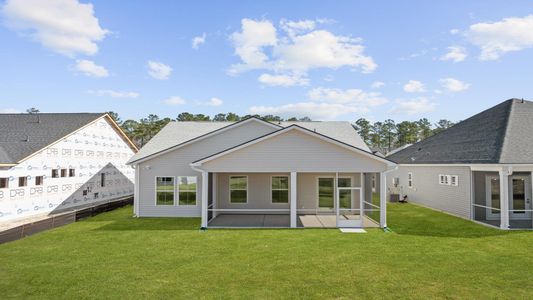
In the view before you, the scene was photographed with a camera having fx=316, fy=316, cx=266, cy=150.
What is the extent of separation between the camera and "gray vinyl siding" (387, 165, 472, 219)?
16.3 meters

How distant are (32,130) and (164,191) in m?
10.8

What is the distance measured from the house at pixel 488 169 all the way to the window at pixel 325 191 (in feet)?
21.3

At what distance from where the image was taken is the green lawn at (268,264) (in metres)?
7.16

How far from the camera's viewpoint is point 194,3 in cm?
1700

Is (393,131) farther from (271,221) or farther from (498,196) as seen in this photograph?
(271,221)

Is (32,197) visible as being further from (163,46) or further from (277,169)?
(277,169)

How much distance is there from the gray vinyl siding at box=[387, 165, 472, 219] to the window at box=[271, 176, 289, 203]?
916cm

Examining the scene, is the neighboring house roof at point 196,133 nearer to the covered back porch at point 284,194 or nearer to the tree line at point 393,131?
the covered back porch at point 284,194

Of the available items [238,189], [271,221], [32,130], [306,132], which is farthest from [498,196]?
[32,130]

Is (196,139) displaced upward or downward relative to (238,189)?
upward

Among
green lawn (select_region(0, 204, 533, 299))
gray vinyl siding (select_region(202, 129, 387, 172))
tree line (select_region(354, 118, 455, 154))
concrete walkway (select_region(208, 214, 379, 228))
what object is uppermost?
tree line (select_region(354, 118, 455, 154))

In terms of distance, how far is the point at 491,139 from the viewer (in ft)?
51.2

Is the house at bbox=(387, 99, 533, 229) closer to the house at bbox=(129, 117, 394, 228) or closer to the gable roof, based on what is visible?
the house at bbox=(129, 117, 394, 228)

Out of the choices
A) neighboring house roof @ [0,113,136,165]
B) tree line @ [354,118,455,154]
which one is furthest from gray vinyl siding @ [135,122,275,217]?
tree line @ [354,118,455,154]
